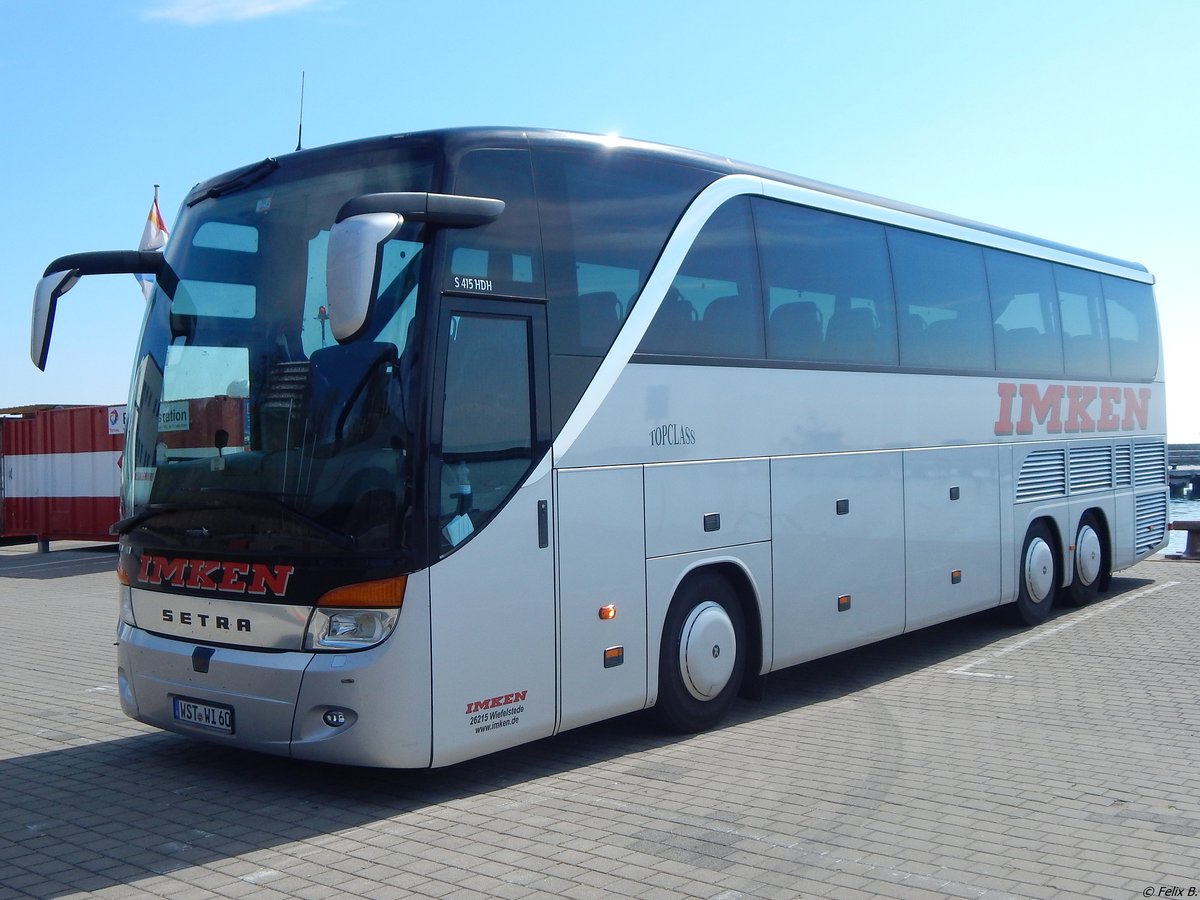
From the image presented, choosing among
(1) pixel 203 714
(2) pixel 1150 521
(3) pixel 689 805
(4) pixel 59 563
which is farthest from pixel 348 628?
(4) pixel 59 563

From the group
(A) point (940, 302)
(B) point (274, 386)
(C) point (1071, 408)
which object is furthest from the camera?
(C) point (1071, 408)

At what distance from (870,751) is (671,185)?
386cm

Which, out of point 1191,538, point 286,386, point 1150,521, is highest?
point 286,386

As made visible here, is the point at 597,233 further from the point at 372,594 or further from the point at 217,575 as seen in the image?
the point at 217,575

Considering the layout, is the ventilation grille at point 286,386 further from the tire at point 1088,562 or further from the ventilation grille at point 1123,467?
the ventilation grille at point 1123,467

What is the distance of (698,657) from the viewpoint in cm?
782

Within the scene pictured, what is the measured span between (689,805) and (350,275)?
10.6 feet

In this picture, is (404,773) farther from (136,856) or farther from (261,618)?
(136,856)

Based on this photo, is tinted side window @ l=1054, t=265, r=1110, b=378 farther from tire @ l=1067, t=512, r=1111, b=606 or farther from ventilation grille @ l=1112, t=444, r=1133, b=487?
tire @ l=1067, t=512, r=1111, b=606

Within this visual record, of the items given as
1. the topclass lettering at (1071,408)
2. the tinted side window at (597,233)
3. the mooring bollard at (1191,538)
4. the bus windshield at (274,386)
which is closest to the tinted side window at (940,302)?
the topclass lettering at (1071,408)

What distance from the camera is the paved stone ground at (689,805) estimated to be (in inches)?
203

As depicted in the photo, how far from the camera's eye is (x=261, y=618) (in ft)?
20.8

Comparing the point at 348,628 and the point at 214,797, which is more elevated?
the point at 348,628

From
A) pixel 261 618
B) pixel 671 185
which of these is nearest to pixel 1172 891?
pixel 261 618
